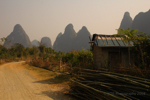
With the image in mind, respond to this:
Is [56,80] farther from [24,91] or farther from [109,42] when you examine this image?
[109,42]

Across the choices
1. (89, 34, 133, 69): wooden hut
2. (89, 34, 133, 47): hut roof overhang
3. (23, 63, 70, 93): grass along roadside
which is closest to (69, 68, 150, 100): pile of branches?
(23, 63, 70, 93): grass along roadside

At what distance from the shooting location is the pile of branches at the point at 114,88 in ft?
10.0

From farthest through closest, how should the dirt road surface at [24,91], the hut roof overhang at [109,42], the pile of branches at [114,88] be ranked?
the hut roof overhang at [109,42]
the dirt road surface at [24,91]
the pile of branches at [114,88]

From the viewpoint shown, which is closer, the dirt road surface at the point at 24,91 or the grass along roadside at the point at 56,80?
the dirt road surface at the point at 24,91

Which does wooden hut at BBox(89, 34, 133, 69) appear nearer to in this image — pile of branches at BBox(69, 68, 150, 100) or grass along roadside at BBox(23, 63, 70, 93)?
grass along roadside at BBox(23, 63, 70, 93)

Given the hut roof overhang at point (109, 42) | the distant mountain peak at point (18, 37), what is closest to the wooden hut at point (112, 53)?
the hut roof overhang at point (109, 42)

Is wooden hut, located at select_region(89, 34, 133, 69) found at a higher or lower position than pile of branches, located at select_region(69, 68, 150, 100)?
higher

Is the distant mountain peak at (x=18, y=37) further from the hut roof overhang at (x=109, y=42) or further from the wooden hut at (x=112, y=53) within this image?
the wooden hut at (x=112, y=53)

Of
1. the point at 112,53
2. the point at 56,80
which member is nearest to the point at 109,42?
the point at 112,53

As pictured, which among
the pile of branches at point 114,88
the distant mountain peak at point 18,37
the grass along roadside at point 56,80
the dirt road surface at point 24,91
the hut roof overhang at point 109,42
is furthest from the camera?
the distant mountain peak at point 18,37

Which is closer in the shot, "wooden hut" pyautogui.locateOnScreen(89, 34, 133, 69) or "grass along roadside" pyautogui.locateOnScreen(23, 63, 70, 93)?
"grass along roadside" pyautogui.locateOnScreen(23, 63, 70, 93)

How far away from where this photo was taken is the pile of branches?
305 cm

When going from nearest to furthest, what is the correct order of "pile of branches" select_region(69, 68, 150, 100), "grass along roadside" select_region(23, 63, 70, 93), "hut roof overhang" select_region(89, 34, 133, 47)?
"pile of branches" select_region(69, 68, 150, 100), "grass along roadside" select_region(23, 63, 70, 93), "hut roof overhang" select_region(89, 34, 133, 47)

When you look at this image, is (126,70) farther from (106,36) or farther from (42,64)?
(42,64)
